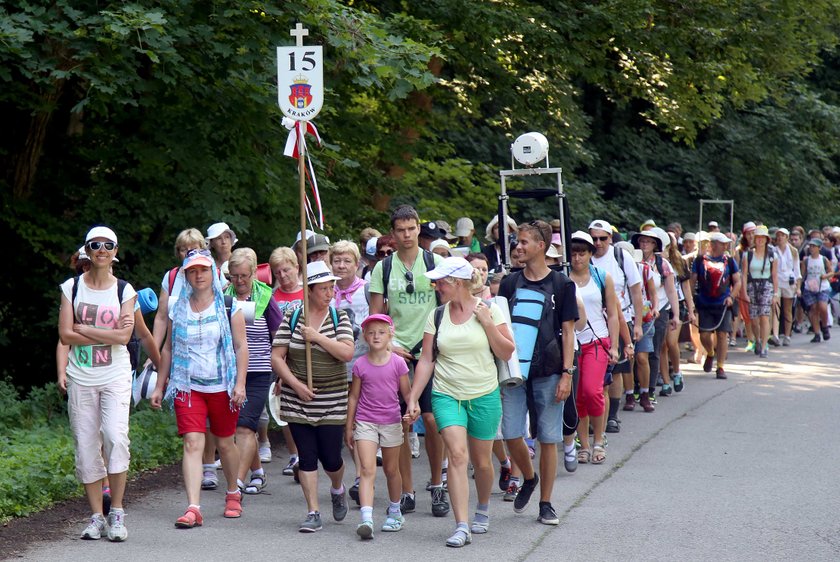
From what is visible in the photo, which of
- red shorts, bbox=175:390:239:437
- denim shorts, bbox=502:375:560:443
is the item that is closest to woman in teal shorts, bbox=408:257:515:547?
denim shorts, bbox=502:375:560:443

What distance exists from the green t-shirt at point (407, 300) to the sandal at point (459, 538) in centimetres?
162

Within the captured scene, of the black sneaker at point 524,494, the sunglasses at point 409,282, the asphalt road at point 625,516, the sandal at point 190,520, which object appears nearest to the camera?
the asphalt road at point 625,516

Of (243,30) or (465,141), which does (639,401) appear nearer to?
(243,30)

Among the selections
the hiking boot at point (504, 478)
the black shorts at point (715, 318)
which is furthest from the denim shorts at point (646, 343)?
the hiking boot at point (504, 478)

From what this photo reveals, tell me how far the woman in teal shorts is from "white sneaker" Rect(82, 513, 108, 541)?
190 cm

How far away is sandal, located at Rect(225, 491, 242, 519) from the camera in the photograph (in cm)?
789

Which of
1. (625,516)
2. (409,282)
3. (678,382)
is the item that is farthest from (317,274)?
(678,382)

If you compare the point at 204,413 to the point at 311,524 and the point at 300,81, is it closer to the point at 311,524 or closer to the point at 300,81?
the point at 311,524

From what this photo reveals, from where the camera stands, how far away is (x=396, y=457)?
7.66 meters

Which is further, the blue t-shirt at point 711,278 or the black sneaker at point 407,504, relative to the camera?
the blue t-shirt at point 711,278

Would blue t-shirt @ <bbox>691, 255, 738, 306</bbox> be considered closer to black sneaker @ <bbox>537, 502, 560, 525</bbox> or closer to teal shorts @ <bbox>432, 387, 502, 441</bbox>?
black sneaker @ <bbox>537, 502, 560, 525</bbox>

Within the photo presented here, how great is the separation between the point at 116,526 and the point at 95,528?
14cm

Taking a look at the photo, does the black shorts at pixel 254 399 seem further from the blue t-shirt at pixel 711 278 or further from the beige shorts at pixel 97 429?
the blue t-shirt at pixel 711 278

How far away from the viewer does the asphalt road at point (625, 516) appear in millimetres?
6953
